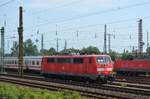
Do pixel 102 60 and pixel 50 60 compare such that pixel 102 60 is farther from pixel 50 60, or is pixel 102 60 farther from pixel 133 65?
pixel 133 65

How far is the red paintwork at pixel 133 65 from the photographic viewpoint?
4559cm

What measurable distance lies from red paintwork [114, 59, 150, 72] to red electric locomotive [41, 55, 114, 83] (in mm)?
11531

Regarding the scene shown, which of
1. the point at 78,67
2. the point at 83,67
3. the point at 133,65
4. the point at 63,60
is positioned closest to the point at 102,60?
the point at 83,67

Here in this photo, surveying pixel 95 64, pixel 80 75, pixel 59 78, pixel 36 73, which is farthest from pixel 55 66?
pixel 36 73

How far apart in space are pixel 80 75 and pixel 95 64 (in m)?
A: 2.77

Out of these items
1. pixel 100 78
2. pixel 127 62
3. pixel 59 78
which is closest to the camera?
pixel 100 78

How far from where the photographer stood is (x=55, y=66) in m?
39.8

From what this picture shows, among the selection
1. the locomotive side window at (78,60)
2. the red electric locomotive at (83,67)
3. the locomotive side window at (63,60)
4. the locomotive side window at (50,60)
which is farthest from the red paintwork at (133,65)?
the locomotive side window at (78,60)

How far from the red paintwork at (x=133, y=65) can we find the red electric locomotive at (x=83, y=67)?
11531 millimetres

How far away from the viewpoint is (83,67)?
3412cm

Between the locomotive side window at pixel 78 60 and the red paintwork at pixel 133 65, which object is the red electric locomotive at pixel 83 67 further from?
the red paintwork at pixel 133 65

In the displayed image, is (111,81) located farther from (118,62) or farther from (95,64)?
(118,62)

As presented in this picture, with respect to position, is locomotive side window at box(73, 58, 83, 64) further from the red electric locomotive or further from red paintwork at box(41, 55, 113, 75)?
red paintwork at box(41, 55, 113, 75)

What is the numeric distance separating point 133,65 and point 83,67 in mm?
14868
